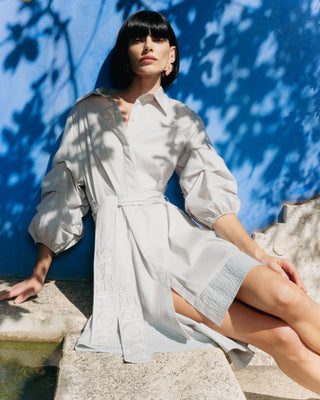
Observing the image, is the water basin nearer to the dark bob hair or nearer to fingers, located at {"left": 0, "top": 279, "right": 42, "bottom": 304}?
fingers, located at {"left": 0, "top": 279, "right": 42, "bottom": 304}

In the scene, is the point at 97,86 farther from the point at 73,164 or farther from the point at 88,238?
the point at 88,238

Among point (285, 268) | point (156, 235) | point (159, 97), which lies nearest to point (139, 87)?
point (159, 97)

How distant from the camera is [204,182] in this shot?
3.14 m

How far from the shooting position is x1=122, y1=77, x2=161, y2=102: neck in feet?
10.7

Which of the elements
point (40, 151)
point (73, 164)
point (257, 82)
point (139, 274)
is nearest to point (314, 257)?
point (257, 82)

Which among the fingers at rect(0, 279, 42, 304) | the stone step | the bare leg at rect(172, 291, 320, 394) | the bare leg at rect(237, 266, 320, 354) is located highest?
the bare leg at rect(237, 266, 320, 354)

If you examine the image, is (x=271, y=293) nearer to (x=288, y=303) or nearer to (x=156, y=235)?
(x=288, y=303)

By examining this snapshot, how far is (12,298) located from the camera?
316cm

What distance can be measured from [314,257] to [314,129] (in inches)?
41.8

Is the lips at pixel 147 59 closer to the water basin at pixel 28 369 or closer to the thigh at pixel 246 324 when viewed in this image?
the thigh at pixel 246 324

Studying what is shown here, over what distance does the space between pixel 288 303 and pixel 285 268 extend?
0.38 metres

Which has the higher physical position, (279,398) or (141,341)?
(141,341)

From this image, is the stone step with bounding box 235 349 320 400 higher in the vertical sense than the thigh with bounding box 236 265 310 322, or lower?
lower

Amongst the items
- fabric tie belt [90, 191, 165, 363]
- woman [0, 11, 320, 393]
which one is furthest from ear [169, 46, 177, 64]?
fabric tie belt [90, 191, 165, 363]
